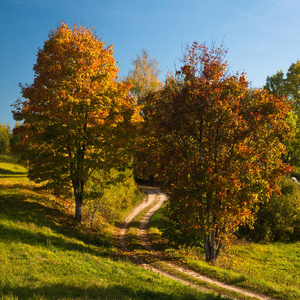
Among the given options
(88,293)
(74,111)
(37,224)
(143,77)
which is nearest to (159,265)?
(88,293)

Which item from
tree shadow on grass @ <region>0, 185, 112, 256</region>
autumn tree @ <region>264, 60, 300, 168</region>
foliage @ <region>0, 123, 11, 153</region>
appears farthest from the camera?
foliage @ <region>0, 123, 11, 153</region>

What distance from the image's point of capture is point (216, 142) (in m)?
16.8

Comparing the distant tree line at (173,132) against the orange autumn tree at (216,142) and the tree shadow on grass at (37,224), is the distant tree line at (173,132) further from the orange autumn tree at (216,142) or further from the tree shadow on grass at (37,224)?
the tree shadow on grass at (37,224)

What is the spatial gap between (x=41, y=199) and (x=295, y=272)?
67.9ft

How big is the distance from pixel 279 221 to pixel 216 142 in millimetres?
17309

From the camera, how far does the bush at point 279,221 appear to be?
29.0 m

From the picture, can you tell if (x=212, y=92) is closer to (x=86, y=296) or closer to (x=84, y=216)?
(x=86, y=296)

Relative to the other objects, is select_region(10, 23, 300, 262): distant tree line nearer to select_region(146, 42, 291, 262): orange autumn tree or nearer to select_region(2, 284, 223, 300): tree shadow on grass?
select_region(146, 42, 291, 262): orange autumn tree

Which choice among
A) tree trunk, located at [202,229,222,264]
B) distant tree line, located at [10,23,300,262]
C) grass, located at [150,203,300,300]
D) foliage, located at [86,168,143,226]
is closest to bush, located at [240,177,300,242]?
grass, located at [150,203,300,300]

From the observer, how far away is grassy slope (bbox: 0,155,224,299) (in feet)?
29.9

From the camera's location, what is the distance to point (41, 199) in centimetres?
2311

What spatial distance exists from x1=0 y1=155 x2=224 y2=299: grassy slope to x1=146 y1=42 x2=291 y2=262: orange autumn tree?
5.25 metres

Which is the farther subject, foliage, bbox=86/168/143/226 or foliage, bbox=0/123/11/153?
foliage, bbox=0/123/11/153

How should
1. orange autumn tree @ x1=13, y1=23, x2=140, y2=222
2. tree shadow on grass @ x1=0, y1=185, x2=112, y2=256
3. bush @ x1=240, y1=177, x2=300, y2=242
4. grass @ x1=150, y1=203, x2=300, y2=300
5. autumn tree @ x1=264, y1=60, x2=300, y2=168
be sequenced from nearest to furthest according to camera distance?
grass @ x1=150, y1=203, x2=300, y2=300, tree shadow on grass @ x1=0, y1=185, x2=112, y2=256, orange autumn tree @ x1=13, y1=23, x2=140, y2=222, bush @ x1=240, y1=177, x2=300, y2=242, autumn tree @ x1=264, y1=60, x2=300, y2=168
